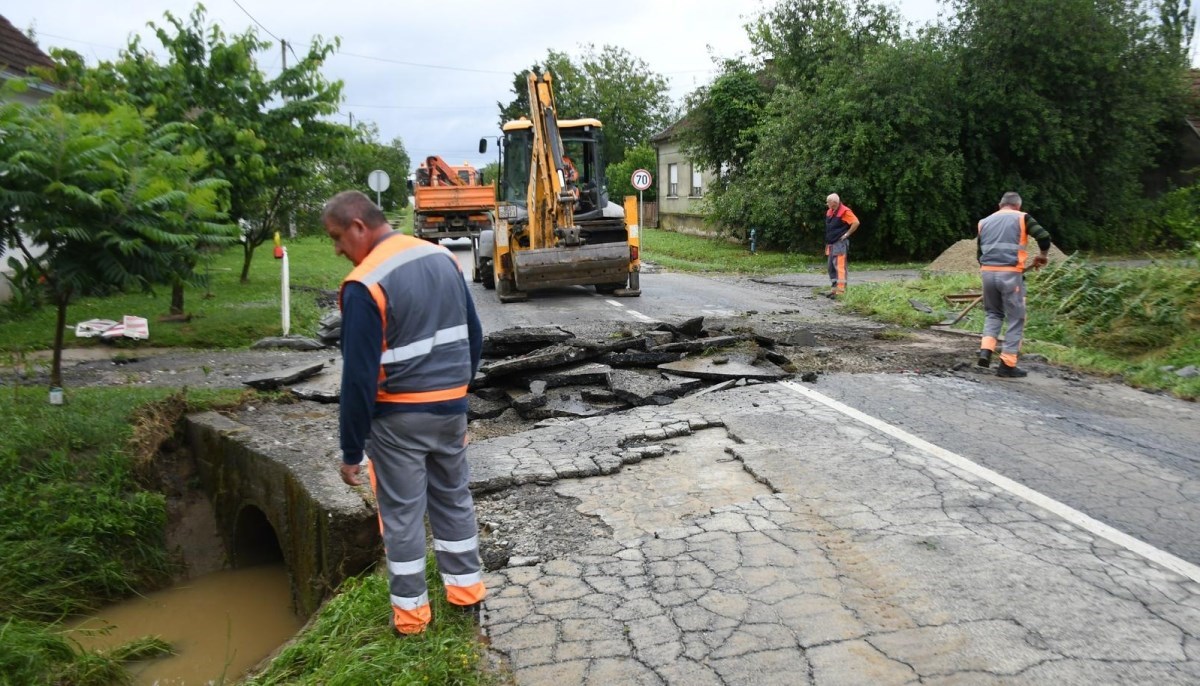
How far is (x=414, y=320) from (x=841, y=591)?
85.6 inches

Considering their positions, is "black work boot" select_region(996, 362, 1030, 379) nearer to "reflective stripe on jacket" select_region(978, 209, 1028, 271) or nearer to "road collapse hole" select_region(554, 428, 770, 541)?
"reflective stripe on jacket" select_region(978, 209, 1028, 271)

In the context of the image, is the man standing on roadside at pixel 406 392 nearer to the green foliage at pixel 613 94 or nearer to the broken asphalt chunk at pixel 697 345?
the broken asphalt chunk at pixel 697 345

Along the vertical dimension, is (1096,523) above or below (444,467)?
below

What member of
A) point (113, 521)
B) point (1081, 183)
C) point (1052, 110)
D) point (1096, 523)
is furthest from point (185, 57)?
point (1081, 183)

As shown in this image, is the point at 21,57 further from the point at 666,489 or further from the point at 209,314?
the point at 666,489

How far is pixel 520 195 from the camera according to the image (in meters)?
16.8

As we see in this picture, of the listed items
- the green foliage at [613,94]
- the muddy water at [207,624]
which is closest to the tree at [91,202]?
the muddy water at [207,624]

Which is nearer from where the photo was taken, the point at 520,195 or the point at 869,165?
the point at 520,195

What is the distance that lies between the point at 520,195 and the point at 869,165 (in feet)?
33.4

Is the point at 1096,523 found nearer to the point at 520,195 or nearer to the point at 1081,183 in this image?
the point at 520,195

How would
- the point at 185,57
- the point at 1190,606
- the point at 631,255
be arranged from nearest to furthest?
the point at 1190,606 → the point at 185,57 → the point at 631,255

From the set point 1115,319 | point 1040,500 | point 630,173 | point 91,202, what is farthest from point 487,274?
point 630,173

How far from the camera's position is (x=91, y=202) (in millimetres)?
7004

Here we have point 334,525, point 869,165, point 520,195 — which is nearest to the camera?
point 334,525
